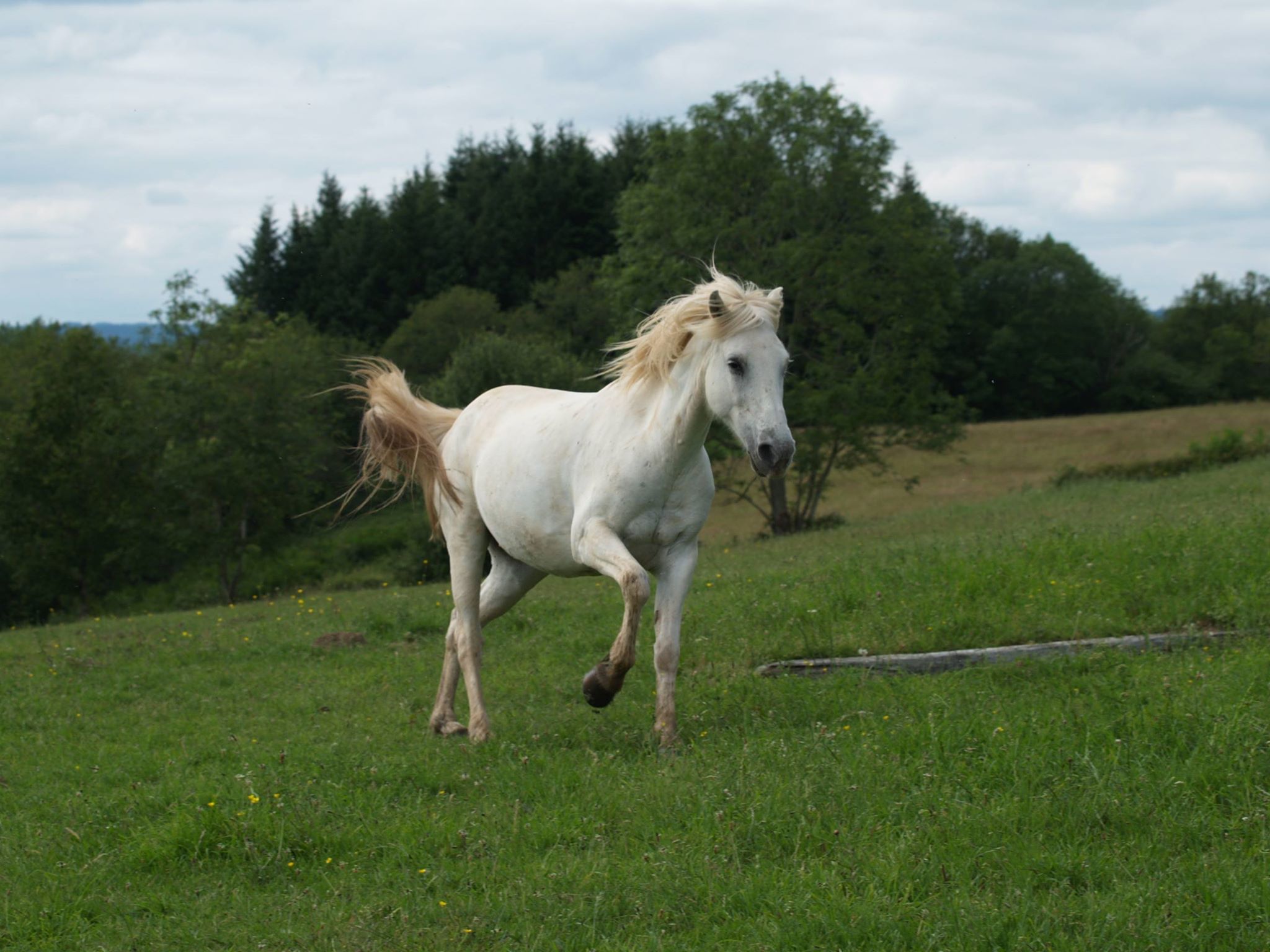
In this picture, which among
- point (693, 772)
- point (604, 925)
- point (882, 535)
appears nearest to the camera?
point (604, 925)

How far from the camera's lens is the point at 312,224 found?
63750 mm

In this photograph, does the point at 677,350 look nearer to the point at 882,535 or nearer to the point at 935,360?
the point at 882,535

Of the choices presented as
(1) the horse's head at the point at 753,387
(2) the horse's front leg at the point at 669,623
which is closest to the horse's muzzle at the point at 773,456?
(1) the horse's head at the point at 753,387

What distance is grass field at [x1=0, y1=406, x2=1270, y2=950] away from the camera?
13.0 feet

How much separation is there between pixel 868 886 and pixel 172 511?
33606 millimetres

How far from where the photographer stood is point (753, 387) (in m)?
5.65

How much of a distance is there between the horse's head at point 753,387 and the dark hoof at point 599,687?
1.36 meters

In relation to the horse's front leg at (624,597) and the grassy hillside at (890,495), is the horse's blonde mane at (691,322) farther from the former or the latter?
the grassy hillside at (890,495)

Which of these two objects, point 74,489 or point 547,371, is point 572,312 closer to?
point 547,371

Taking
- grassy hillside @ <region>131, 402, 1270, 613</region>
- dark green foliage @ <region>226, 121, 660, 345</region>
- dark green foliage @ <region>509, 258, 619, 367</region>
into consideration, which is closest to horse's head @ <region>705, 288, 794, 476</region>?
grassy hillside @ <region>131, 402, 1270, 613</region>

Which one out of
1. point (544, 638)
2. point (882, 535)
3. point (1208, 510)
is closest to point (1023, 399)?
point (882, 535)

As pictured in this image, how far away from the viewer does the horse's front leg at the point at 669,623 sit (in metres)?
6.22

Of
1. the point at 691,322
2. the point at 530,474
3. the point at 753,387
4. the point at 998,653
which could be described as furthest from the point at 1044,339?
the point at 753,387

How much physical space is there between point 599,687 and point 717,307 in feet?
6.97
